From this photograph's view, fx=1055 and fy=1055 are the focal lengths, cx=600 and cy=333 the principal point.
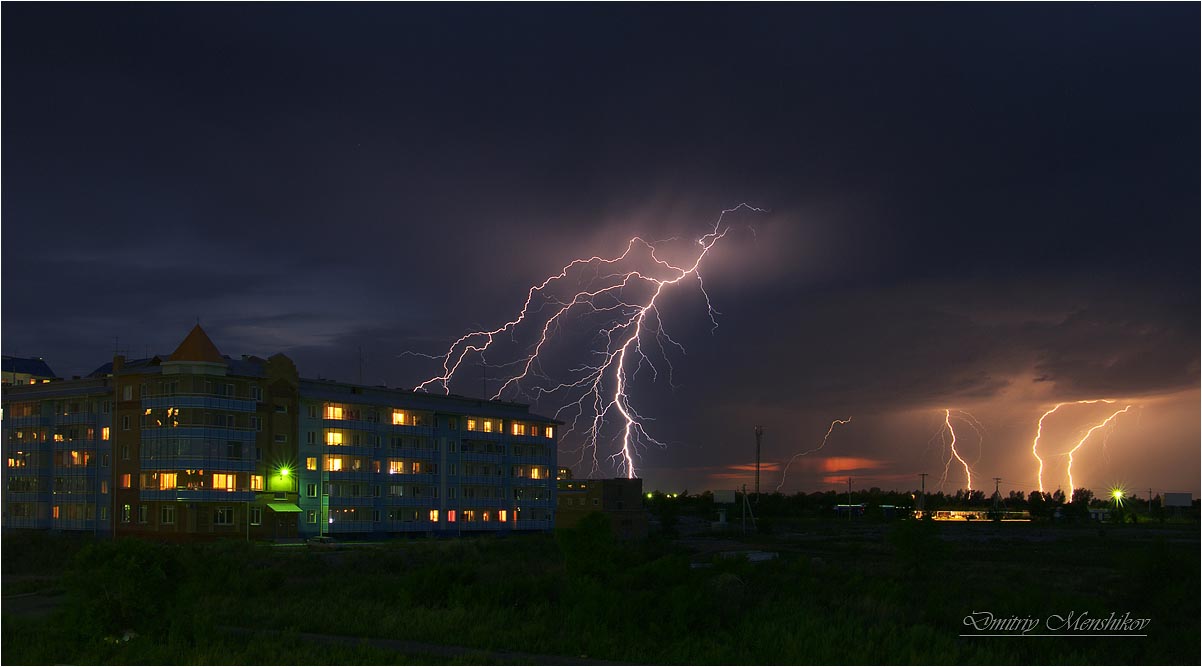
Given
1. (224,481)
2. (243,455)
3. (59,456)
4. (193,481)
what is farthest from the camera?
(59,456)

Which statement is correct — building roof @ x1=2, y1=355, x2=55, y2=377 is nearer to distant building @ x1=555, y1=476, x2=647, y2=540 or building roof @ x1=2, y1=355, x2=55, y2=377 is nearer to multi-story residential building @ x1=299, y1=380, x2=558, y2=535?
multi-story residential building @ x1=299, y1=380, x2=558, y2=535

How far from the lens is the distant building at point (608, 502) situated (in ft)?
264

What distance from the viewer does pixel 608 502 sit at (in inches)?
3346

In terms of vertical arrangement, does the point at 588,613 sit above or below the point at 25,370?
below

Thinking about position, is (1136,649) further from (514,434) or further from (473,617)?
(514,434)

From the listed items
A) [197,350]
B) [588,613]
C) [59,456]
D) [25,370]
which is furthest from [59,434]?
[588,613]

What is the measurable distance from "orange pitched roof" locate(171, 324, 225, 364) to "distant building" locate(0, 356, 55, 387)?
41503mm

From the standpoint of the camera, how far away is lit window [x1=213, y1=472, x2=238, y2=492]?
63291mm

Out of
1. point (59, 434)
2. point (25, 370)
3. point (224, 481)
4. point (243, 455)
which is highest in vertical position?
point (25, 370)

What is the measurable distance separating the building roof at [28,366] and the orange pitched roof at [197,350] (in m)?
43.8

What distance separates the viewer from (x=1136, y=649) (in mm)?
21828

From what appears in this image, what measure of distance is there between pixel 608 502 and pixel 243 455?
1212 inches

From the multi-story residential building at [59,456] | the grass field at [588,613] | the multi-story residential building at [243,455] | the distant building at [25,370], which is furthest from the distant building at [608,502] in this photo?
the distant building at [25,370]

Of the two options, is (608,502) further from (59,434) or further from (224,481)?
(59,434)
